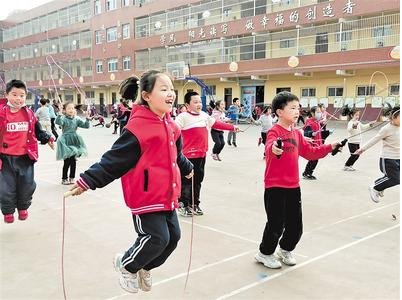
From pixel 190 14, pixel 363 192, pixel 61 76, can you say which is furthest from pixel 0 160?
pixel 61 76

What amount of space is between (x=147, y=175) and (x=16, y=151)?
2347 millimetres

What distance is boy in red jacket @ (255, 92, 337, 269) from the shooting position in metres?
3.59

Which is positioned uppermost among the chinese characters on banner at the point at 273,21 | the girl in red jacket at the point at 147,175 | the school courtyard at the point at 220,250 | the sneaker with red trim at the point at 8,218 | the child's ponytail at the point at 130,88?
the chinese characters on banner at the point at 273,21

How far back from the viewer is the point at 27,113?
471cm

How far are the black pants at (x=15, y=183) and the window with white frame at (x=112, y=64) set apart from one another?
36.2 metres

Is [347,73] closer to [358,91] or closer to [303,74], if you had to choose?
[358,91]

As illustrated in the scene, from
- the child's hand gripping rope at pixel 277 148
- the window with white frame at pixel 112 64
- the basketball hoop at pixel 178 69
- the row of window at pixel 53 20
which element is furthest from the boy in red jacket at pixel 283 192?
the row of window at pixel 53 20

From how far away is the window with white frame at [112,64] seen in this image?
39812 millimetres

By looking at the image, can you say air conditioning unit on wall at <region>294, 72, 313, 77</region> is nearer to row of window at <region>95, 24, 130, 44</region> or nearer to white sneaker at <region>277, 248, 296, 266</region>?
row of window at <region>95, 24, 130, 44</region>

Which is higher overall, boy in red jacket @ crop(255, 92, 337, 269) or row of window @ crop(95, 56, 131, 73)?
row of window @ crop(95, 56, 131, 73)

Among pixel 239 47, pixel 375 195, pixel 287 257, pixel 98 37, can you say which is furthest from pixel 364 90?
pixel 98 37

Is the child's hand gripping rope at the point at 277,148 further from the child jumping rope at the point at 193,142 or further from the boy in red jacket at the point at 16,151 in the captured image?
the boy in red jacket at the point at 16,151

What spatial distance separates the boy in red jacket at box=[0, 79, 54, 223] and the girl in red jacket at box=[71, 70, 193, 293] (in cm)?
210

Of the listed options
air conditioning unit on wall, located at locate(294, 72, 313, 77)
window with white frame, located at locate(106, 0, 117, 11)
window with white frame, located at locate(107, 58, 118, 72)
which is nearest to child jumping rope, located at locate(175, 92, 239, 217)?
air conditioning unit on wall, located at locate(294, 72, 313, 77)
